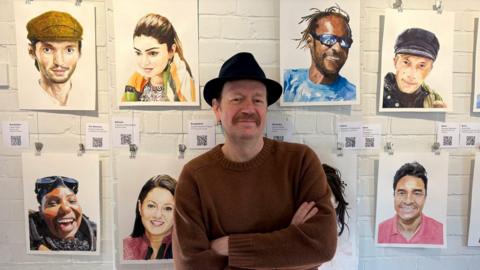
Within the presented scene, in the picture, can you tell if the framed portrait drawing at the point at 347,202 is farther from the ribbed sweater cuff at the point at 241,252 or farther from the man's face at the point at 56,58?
the man's face at the point at 56,58

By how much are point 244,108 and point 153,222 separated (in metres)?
0.67

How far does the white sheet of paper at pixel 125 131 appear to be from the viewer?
4.51 ft

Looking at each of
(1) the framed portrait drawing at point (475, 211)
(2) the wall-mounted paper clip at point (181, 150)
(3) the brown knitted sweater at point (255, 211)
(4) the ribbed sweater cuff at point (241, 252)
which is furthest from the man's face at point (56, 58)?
(1) the framed portrait drawing at point (475, 211)

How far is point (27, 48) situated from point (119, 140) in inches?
21.3

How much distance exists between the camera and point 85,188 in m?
1.41

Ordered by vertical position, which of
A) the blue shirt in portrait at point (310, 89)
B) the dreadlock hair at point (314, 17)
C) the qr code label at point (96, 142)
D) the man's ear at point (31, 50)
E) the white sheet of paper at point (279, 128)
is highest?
the dreadlock hair at point (314, 17)

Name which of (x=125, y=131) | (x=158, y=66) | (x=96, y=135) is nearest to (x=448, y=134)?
(x=158, y=66)

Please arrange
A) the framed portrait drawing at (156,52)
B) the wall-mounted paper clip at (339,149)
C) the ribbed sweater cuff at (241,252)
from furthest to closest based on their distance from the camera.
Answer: the wall-mounted paper clip at (339,149), the framed portrait drawing at (156,52), the ribbed sweater cuff at (241,252)

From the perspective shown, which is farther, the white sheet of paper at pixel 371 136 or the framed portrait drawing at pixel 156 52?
the white sheet of paper at pixel 371 136

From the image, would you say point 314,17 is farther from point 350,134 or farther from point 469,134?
point 469,134

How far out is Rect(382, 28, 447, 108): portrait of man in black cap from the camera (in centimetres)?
142

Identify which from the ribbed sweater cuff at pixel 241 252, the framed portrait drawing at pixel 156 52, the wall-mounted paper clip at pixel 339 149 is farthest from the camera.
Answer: the wall-mounted paper clip at pixel 339 149

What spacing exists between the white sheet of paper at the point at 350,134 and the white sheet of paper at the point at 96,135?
40.5 inches

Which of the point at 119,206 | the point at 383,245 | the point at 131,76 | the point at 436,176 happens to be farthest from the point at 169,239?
the point at 436,176
